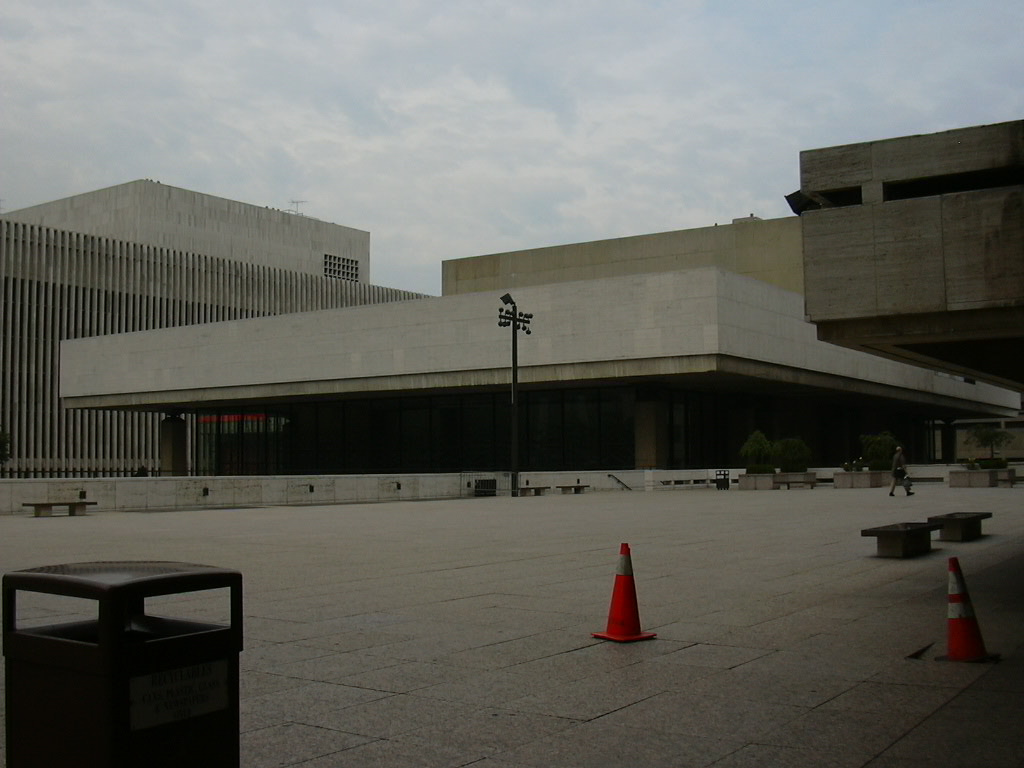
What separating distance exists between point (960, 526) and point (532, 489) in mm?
28870

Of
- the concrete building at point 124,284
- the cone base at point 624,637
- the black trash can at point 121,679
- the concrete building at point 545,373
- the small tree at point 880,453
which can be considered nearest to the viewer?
the black trash can at point 121,679

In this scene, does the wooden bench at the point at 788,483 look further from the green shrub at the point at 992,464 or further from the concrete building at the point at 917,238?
the concrete building at the point at 917,238

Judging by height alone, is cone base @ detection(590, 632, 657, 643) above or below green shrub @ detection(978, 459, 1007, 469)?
below

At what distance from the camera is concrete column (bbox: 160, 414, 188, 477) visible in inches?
2781

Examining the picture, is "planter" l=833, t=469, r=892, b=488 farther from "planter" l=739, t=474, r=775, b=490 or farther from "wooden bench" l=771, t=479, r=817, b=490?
"planter" l=739, t=474, r=775, b=490

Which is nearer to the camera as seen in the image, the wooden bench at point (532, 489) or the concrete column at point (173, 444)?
the wooden bench at point (532, 489)

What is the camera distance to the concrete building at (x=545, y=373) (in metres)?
47.2

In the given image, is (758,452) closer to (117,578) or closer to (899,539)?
(899,539)

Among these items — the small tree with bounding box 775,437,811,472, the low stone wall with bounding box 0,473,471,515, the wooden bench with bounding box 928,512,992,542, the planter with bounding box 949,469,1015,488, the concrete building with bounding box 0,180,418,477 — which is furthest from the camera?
the concrete building with bounding box 0,180,418,477

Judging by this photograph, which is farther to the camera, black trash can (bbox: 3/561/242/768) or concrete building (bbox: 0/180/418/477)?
concrete building (bbox: 0/180/418/477)

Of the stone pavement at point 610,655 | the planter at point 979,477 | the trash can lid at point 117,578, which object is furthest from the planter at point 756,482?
the trash can lid at point 117,578

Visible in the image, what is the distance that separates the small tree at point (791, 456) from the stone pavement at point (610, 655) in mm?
28575

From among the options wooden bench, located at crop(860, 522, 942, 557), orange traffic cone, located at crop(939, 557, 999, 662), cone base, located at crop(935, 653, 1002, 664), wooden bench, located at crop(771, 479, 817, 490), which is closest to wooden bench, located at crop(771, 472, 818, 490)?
wooden bench, located at crop(771, 479, 817, 490)

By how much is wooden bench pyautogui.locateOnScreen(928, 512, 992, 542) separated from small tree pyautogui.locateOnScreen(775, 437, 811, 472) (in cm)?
2801
